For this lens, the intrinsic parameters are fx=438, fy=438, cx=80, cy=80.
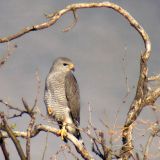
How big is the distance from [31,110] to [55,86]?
6.27 meters

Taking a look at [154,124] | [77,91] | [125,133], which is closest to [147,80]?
[125,133]

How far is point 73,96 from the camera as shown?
472 inches

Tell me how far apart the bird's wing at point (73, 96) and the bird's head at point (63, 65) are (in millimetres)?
255

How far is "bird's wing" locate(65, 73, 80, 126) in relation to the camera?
11734 mm

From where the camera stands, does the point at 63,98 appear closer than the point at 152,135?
No

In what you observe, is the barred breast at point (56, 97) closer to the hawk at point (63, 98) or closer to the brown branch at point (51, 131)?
the hawk at point (63, 98)

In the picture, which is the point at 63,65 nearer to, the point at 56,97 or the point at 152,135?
the point at 56,97

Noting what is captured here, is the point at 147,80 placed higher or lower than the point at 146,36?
lower

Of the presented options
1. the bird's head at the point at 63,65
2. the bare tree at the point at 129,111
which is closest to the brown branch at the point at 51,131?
the bare tree at the point at 129,111

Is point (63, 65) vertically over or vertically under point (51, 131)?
over

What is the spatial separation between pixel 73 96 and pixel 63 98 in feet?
0.98

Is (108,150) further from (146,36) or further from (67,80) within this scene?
(67,80)

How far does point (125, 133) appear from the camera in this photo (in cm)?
906

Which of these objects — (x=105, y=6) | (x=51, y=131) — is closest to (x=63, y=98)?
(x=105, y=6)
